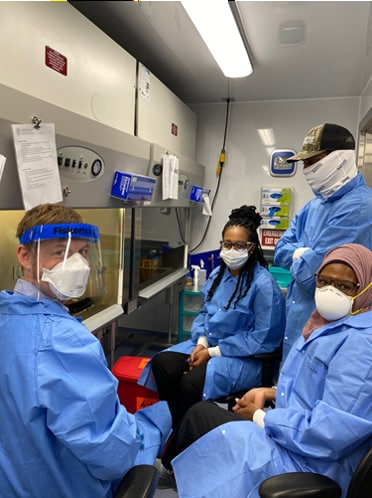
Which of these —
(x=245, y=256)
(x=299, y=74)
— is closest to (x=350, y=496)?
(x=245, y=256)

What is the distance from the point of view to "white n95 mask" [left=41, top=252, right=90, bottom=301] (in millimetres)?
954

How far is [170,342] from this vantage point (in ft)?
11.3

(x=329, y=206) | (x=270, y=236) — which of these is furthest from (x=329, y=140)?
(x=270, y=236)

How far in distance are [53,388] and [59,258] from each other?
33 cm

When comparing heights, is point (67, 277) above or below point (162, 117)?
below

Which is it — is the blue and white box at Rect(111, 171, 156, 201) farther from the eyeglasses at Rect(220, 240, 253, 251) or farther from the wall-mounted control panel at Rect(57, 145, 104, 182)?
the eyeglasses at Rect(220, 240, 253, 251)

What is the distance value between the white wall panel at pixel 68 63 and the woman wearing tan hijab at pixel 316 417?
1175mm

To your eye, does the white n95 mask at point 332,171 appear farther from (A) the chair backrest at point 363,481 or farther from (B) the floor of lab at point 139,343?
(B) the floor of lab at point 139,343

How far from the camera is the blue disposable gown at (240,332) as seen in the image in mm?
1756

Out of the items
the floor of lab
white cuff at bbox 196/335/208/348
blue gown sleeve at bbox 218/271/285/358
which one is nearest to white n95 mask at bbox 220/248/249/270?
blue gown sleeve at bbox 218/271/285/358

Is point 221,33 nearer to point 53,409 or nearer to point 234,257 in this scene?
point 234,257

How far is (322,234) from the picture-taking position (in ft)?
5.53

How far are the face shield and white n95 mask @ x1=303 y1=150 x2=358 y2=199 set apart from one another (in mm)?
1159

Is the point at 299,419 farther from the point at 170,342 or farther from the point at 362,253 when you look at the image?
the point at 170,342
